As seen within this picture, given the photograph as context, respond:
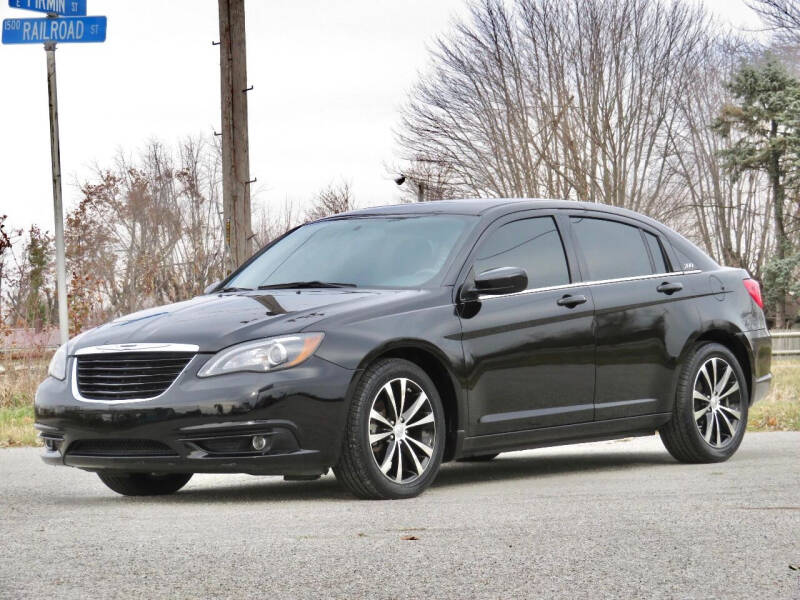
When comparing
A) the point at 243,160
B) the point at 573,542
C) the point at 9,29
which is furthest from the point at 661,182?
the point at 573,542

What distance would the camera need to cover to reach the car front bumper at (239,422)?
680 centimetres

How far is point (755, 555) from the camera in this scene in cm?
530

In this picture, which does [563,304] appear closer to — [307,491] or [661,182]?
[307,491]

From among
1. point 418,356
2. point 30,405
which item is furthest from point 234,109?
point 418,356

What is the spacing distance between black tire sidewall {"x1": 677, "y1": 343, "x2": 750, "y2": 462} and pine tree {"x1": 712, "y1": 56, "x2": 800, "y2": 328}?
116 feet

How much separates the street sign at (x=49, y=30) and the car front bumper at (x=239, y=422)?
20.5 ft

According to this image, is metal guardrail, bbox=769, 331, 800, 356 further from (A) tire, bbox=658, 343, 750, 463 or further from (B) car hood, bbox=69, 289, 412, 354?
(B) car hood, bbox=69, 289, 412, 354

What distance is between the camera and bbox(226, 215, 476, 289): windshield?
7.89 meters

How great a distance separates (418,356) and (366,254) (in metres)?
0.95

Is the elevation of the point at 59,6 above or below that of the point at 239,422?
above

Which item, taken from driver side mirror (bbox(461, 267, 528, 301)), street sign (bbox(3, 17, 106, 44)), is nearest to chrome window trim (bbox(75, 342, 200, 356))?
driver side mirror (bbox(461, 267, 528, 301))

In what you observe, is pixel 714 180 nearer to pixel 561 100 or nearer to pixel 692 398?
pixel 561 100

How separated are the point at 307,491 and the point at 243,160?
7850 mm

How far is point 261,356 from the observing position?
685 cm
